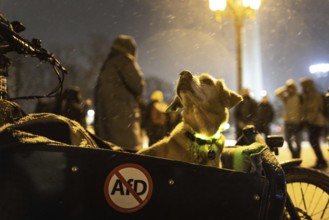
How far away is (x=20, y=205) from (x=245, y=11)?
1059cm

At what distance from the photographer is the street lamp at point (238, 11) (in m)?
11.5

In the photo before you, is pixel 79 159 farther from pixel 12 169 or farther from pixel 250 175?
pixel 250 175

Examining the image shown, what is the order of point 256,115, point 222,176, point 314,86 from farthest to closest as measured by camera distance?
point 256,115 < point 314,86 < point 222,176

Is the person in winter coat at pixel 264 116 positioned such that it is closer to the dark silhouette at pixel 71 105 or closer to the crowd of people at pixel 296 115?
the crowd of people at pixel 296 115

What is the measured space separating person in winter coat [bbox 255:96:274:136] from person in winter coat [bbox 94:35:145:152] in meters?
5.14

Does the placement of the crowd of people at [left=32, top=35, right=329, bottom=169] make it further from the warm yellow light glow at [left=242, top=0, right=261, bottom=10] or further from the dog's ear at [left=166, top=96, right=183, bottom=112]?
the warm yellow light glow at [left=242, top=0, right=261, bottom=10]

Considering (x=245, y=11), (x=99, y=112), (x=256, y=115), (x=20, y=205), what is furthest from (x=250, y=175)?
(x=245, y=11)

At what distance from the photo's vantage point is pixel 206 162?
3141 millimetres

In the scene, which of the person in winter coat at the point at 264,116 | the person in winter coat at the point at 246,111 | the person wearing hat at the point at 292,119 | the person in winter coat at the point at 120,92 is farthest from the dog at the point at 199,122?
the person in winter coat at the point at 264,116

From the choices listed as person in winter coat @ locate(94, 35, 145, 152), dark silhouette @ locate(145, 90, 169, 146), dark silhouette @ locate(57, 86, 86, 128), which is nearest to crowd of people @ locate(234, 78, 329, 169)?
dark silhouette @ locate(145, 90, 169, 146)

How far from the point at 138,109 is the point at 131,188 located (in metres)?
3.87

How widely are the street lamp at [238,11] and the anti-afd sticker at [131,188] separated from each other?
10008 mm

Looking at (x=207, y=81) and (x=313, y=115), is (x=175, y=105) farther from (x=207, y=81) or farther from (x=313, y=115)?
(x=313, y=115)

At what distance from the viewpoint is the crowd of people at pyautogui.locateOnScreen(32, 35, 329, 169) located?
210 inches
